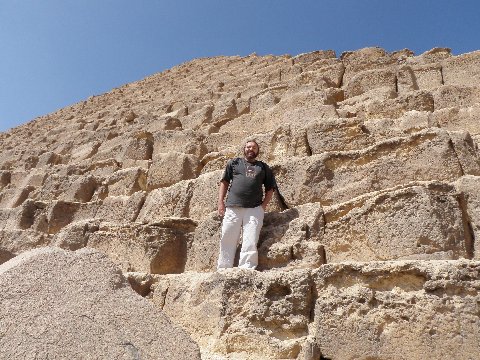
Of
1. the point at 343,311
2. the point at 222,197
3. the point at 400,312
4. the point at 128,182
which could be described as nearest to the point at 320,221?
the point at 222,197

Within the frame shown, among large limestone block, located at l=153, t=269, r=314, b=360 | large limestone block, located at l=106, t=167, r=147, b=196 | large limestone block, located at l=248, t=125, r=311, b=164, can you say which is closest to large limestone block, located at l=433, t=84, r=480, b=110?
large limestone block, located at l=248, t=125, r=311, b=164

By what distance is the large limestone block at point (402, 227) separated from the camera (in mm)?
3217

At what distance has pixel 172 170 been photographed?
6309 mm

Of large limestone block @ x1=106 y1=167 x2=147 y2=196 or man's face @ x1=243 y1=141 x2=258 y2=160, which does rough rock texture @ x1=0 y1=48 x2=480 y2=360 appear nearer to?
large limestone block @ x1=106 y1=167 x2=147 y2=196

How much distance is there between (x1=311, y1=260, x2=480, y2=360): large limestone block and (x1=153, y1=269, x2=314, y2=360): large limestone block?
150 mm

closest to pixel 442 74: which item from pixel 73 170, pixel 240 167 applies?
pixel 240 167

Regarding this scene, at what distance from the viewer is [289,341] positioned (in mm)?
2939

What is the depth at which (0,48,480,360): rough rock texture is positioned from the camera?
277 cm

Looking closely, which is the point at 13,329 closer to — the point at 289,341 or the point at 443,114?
the point at 289,341

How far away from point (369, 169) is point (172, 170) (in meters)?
2.94

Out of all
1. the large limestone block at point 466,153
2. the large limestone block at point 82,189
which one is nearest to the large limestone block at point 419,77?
the large limestone block at point 466,153

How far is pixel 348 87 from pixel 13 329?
613 centimetres

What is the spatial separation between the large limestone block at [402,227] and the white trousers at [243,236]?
1.88ft

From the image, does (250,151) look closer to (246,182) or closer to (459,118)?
(246,182)
